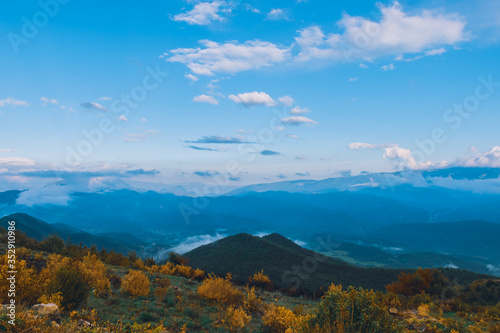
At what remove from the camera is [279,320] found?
27.6 ft

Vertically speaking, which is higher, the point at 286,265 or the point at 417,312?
the point at 417,312

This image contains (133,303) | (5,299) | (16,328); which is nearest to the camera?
(16,328)

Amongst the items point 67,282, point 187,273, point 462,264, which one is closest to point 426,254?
point 462,264

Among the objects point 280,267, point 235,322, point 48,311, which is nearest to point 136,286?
point 48,311

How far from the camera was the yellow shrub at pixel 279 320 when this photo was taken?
8172 mm

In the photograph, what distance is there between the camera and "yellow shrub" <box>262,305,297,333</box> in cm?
817

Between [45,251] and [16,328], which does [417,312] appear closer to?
[16,328]

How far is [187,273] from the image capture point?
22.5 m

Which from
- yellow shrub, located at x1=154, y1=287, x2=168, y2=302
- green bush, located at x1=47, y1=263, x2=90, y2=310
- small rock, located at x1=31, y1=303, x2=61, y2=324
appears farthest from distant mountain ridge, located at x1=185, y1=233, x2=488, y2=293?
small rock, located at x1=31, y1=303, x2=61, y2=324

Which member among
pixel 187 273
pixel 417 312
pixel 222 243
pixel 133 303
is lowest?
pixel 222 243

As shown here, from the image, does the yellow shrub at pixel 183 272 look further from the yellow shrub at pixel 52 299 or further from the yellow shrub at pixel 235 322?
the yellow shrub at pixel 52 299

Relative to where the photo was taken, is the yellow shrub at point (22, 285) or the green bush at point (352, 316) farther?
the yellow shrub at point (22, 285)

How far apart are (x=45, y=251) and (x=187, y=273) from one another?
12.0 meters

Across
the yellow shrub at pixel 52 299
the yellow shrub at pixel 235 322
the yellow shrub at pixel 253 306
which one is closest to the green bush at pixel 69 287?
the yellow shrub at pixel 52 299
